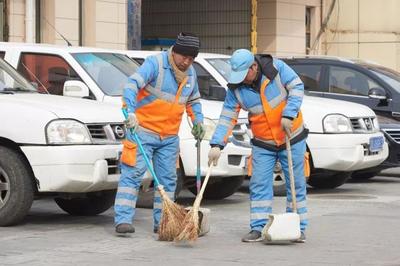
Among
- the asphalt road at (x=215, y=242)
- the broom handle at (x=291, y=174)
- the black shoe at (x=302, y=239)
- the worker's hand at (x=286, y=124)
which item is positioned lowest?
the asphalt road at (x=215, y=242)

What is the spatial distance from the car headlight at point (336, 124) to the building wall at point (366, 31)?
15.7 m

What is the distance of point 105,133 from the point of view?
9.70 metres

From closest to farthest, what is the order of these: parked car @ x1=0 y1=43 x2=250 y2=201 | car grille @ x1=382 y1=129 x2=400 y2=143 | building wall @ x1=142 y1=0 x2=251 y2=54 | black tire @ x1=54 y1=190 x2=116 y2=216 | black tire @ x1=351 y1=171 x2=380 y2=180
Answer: black tire @ x1=54 y1=190 x2=116 y2=216, parked car @ x1=0 y1=43 x2=250 y2=201, car grille @ x1=382 y1=129 x2=400 y2=143, black tire @ x1=351 y1=171 x2=380 y2=180, building wall @ x1=142 y1=0 x2=251 y2=54

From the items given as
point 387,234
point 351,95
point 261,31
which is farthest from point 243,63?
point 261,31

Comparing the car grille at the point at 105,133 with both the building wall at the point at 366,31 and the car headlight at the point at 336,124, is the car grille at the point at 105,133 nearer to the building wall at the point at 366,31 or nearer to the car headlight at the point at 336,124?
the car headlight at the point at 336,124

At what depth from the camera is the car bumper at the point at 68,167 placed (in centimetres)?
925

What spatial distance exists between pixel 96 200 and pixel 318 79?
216 inches

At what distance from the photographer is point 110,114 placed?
986 cm

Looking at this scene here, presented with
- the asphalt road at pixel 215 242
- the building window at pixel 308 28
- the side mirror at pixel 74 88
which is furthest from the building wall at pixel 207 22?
the side mirror at pixel 74 88

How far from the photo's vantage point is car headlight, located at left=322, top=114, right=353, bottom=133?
1282 centimetres

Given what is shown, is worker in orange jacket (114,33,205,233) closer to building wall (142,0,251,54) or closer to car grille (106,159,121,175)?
car grille (106,159,121,175)

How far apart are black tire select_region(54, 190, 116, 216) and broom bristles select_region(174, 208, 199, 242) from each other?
1995 millimetres

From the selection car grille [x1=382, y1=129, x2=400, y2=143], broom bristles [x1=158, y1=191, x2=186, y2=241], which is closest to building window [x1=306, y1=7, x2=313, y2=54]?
car grille [x1=382, y1=129, x2=400, y2=143]

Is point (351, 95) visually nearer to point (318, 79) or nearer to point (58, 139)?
point (318, 79)
